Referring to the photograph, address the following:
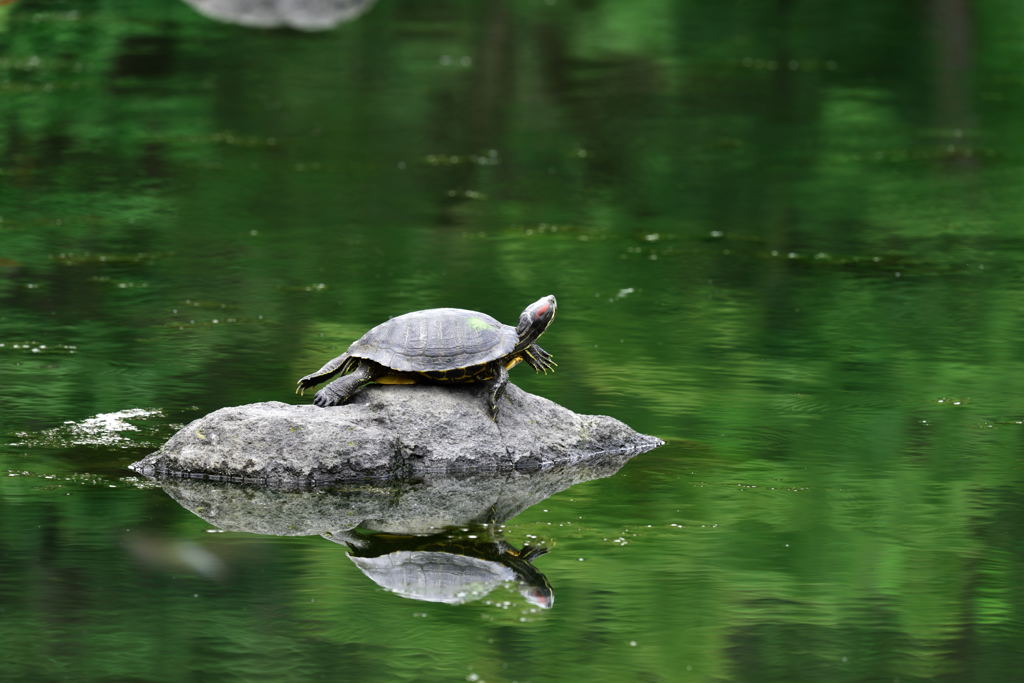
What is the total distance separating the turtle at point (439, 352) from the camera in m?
8.48

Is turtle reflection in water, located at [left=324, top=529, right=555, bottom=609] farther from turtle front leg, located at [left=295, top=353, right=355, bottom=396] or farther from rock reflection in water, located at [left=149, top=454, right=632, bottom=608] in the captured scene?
turtle front leg, located at [left=295, top=353, right=355, bottom=396]

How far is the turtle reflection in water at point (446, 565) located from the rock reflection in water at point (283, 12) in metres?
21.1

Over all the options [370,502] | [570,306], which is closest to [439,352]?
[370,502]

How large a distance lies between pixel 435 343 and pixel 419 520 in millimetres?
1091

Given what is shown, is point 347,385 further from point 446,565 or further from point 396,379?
point 446,565

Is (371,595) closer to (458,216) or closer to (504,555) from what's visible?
(504,555)

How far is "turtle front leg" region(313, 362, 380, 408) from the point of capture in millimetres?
8555

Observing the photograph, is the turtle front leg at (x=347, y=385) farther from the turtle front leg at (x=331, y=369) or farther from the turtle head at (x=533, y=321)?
the turtle head at (x=533, y=321)

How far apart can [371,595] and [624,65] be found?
1918 cm

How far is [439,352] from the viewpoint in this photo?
852 centimetres

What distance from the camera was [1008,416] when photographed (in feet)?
32.4

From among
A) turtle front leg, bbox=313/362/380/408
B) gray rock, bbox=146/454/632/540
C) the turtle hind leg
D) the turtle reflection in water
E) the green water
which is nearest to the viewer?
the green water

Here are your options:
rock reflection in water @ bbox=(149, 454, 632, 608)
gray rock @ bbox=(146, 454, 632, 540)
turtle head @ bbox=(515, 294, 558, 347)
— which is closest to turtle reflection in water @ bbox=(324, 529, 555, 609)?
rock reflection in water @ bbox=(149, 454, 632, 608)

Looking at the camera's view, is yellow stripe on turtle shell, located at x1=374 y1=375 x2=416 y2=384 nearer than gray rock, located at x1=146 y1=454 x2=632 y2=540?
No
